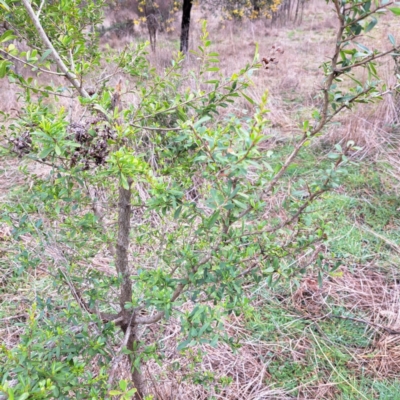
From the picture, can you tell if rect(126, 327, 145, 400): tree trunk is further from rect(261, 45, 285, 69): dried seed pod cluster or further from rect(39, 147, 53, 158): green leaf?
rect(261, 45, 285, 69): dried seed pod cluster

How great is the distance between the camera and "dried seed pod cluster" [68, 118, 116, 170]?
29.6 inches

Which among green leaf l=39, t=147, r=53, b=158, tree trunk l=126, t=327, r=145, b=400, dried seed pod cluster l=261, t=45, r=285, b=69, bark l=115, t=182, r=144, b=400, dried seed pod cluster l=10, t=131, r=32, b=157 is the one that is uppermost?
dried seed pod cluster l=261, t=45, r=285, b=69

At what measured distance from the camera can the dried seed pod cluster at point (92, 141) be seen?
2.47ft

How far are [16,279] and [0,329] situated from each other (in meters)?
0.39

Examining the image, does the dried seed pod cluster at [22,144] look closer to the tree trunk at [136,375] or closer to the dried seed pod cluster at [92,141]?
the dried seed pod cluster at [92,141]

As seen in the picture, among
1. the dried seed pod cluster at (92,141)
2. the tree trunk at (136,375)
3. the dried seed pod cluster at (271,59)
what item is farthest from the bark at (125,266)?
the dried seed pod cluster at (271,59)

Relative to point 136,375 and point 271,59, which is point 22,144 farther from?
point 136,375

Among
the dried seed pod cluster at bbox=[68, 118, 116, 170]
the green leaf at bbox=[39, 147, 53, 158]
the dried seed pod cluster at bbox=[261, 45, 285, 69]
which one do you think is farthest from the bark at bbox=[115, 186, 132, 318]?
the dried seed pod cluster at bbox=[261, 45, 285, 69]

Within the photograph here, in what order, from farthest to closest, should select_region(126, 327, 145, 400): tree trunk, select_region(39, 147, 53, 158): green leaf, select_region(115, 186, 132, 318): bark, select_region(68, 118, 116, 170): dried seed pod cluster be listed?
select_region(126, 327, 145, 400): tree trunk < select_region(115, 186, 132, 318): bark < select_region(68, 118, 116, 170): dried seed pod cluster < select_region(39, 147, 53, 158): green leaf

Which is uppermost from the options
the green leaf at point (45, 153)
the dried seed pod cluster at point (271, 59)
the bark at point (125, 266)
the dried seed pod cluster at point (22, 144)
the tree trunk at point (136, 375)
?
the dried seed pod cluster at point (271, 59)

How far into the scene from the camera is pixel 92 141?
0.76 meters

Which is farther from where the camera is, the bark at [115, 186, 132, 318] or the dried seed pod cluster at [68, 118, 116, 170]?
the bark at [115, 186, 132, 318]

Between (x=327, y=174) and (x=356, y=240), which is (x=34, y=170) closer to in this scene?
(x=356, y=240)

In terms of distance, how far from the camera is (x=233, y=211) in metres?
0.79
